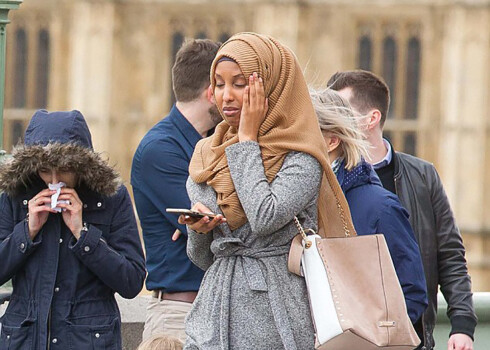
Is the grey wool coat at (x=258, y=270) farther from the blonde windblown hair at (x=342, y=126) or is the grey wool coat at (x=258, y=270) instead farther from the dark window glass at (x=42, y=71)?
the dark window glass at (x=42, y=71)

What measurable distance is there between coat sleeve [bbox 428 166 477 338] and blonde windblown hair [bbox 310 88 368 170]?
69 centimetres

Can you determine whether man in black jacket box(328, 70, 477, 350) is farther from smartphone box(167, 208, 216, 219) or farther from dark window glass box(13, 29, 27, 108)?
dark window glass box(13, 29, 27, 108)

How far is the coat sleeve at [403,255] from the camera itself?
4961 mm

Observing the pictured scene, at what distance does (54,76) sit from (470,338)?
27.7 meters

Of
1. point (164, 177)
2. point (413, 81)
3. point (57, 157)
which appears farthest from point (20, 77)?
point (57, 157)

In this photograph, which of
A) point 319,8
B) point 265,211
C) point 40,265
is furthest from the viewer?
point 319,8

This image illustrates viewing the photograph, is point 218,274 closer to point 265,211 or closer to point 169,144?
point 265,211

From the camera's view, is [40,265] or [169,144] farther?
[169,144]

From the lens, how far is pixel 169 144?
18.4ft

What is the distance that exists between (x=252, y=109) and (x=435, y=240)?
4.04 ft

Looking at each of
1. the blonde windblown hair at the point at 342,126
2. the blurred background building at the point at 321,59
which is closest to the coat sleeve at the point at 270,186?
the blonde windblown hair at the point at 342,126

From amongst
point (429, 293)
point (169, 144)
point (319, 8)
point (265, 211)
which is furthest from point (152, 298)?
point (319, 8)

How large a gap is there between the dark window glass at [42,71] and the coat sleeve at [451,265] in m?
27.5

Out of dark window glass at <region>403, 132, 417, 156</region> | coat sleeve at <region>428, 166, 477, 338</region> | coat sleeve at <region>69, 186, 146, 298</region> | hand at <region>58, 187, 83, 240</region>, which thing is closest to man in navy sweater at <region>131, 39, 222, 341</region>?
coat sleeve at <region>69, 186, 146, 298</region>
